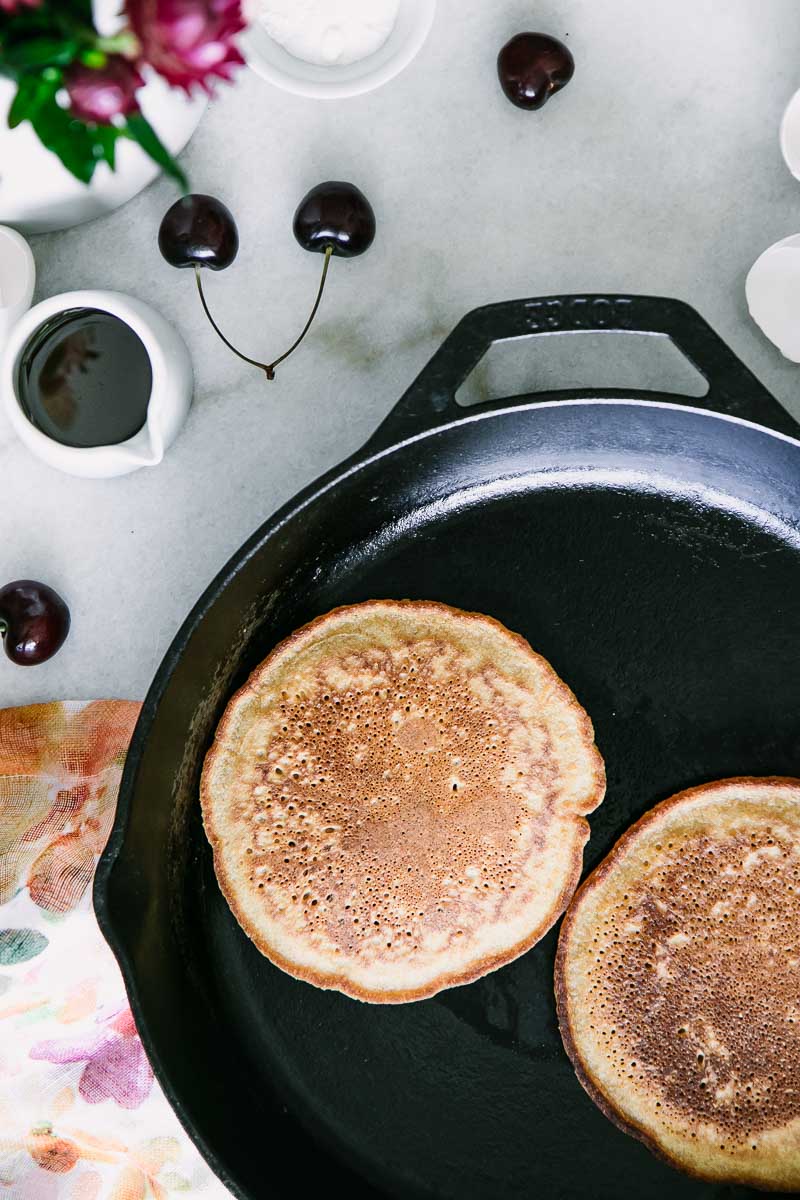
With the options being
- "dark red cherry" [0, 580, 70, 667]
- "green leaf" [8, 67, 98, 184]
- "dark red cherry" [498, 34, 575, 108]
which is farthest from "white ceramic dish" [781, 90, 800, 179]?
"dark red cherry" [0, 580, 70, 667]

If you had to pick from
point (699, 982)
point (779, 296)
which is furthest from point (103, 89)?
point (699, 982)

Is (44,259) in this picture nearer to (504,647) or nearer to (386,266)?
(386,266)

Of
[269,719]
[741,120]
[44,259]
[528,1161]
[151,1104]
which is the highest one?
[741,120]

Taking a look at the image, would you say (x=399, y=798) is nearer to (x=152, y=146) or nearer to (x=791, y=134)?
(x=152, y=146)

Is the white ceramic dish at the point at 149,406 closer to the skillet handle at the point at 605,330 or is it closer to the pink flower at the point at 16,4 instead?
the skillet handle at the point at 605,330

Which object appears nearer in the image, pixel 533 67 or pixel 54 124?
pixel 54 124

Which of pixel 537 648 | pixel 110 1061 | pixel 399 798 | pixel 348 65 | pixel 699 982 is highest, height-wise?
pixel 348 65

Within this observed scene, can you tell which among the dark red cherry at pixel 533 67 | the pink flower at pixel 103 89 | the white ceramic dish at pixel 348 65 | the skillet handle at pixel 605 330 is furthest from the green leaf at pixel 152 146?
the dark red cherry at pixel 533 67

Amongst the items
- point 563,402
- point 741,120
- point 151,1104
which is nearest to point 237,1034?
point 151,1104
